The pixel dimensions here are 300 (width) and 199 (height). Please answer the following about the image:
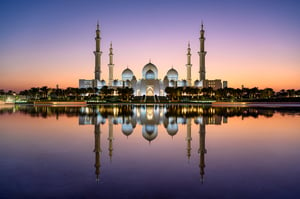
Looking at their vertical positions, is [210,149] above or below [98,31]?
below

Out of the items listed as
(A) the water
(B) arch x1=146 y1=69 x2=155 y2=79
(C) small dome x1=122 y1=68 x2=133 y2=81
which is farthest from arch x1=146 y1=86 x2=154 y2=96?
(A) the water

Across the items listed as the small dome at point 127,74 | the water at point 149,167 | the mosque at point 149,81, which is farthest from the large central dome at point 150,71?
the water at point 149,167

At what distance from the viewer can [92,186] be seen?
4574 millimetres

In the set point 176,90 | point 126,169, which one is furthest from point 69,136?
point 176,90

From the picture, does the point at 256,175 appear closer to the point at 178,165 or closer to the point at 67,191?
the point at 178,165

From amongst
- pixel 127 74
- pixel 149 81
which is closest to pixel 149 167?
pixel 149 81

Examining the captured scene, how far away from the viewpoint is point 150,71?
72.5m

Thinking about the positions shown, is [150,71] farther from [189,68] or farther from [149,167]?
[149,167]

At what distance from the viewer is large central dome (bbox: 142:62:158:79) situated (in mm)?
72319

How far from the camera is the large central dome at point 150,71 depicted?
72.3 m

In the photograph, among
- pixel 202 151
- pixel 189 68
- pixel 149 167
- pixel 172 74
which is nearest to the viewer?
pixel 149 167

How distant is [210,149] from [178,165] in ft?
6.15

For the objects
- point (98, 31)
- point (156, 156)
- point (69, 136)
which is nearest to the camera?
point (156, 156)

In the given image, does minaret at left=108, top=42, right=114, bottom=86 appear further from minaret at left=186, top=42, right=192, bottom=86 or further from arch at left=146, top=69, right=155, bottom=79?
minaret at left=186, top=42, right=192, bottom=86
